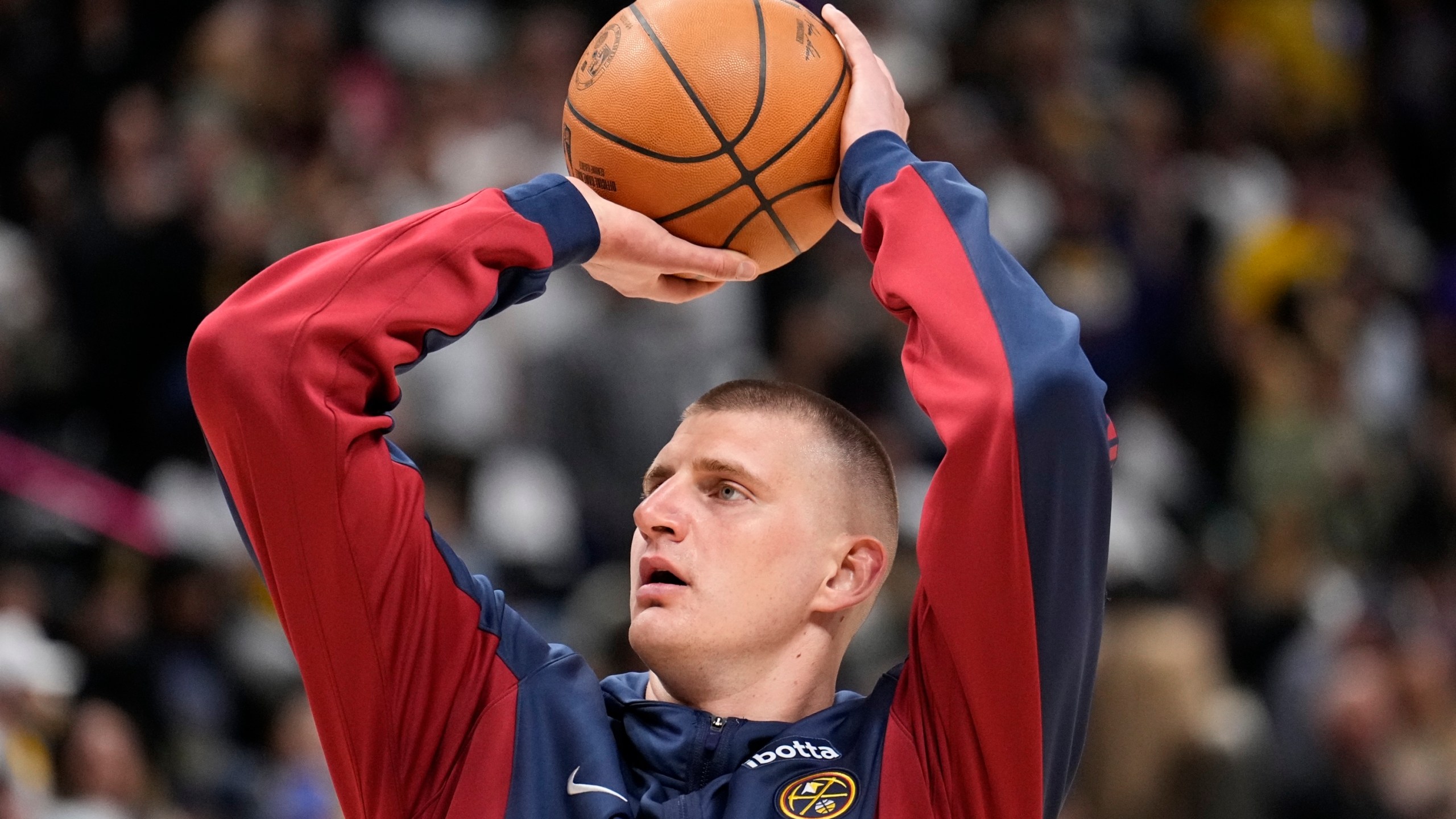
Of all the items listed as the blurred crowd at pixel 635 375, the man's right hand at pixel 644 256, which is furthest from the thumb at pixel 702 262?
the blurred crowd at pixel 635 375

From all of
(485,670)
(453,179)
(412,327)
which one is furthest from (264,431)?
(453,179)

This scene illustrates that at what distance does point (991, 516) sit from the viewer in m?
2.62

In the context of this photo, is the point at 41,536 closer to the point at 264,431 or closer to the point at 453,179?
the point at 453,179

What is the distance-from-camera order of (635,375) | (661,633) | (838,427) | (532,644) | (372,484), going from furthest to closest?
(635,375)
(838,427)
(532,644)
(661,633)
(372,484)

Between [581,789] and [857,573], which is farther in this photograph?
[857,573]

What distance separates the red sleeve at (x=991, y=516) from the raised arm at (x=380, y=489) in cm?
48

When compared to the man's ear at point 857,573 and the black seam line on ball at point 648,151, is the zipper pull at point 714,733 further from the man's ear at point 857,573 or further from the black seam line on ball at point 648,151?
the black seam line on ball at point 648,151

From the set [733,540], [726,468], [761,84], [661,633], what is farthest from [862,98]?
[661,633]

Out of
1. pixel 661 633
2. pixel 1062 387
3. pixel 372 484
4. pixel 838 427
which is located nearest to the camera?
pixel 1062 387

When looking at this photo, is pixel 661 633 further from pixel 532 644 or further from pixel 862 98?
pixel 862 98

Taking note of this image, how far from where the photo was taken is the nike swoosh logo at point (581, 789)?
2.76m

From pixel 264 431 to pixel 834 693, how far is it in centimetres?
110

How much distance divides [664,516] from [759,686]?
1.06 feet

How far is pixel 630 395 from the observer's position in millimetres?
6848
